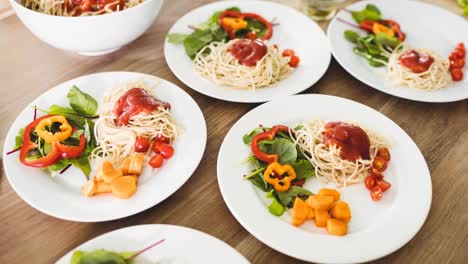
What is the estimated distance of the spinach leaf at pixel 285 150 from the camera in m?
2.32

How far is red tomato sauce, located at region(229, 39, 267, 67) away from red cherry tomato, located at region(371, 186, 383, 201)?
120cm

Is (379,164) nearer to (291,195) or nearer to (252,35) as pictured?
(291,195)

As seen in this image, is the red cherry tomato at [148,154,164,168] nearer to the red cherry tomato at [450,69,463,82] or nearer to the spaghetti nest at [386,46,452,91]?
the spaghetti nest at [386,46,452,91]

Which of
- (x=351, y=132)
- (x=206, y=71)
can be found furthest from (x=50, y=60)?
(x=351, y=132)

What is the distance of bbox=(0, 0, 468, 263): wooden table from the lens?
2.02m

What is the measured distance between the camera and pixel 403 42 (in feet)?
10.7

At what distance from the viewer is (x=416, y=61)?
2947mm

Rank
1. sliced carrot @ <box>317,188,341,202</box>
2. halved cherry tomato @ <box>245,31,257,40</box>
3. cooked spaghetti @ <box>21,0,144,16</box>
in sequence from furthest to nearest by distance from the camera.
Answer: halved cherry tomato @ <box>245,31,257,40</box> < cooked spaghetti @ <box>21,0,144,16</box> < sliced carrot @ <box>317,188,341,202</box>

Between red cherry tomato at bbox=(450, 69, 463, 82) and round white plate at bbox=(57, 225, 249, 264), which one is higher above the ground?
round white plate at bbox=(57, 225, 249, 264)

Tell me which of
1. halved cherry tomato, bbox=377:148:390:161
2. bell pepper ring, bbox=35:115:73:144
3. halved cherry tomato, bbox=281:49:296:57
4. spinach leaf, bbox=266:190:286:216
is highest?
bell pepper ring, bbox=35:115:73:144

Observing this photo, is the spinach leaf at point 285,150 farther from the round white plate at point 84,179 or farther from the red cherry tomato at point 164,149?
the red cherry tomato at point 164,149

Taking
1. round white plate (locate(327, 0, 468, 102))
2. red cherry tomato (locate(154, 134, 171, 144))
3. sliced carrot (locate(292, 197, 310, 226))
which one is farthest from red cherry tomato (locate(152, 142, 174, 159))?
round white plate (locate(327, 0, 468, 102))

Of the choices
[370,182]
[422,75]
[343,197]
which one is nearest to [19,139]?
[343,197]

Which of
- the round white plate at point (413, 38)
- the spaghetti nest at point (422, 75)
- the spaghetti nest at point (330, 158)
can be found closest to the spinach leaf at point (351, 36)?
the round white plate at point (413, 38)
